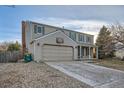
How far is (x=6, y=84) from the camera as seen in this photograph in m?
6.61

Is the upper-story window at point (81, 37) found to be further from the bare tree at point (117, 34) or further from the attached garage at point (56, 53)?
the attached garage at point (56, 53)

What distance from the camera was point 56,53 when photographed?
53.4 ft

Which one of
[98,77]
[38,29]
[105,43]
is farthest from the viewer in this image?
[105,43]

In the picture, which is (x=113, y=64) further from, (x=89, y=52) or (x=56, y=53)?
(x=89, y=52)

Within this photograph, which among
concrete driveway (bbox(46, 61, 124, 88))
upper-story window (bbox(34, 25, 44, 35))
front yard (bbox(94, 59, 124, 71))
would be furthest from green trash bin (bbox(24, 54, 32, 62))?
front yard (bbox(94, 59, 124, 71))

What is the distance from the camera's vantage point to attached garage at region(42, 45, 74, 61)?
1553 centimetres

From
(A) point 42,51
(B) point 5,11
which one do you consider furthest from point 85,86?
(A) point 42,51

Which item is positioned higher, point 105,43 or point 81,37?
point 81,37

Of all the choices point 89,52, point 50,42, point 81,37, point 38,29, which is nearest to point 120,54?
point 89,52

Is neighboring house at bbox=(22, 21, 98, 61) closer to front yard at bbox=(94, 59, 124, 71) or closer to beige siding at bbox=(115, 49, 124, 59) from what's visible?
front yard at bbox=(94, 59, 124, 71)

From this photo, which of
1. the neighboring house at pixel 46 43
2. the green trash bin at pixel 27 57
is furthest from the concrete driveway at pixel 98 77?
the green trash bin at pixel 27 57
